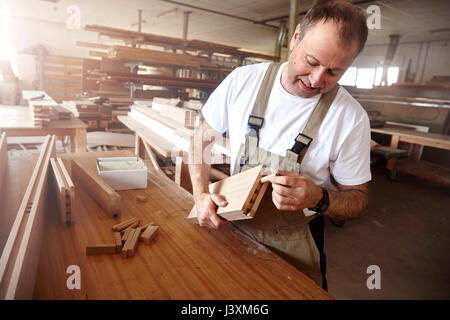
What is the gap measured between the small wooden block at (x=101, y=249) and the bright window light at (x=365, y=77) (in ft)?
46.4

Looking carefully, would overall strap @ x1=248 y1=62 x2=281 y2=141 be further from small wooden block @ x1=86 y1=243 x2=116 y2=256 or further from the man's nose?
small wooden block @ x1=86 y1=243 x2=116 y2=256

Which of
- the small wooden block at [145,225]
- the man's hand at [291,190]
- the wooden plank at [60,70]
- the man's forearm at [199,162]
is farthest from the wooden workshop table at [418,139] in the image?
Answer: the wooden plank at [60,70]

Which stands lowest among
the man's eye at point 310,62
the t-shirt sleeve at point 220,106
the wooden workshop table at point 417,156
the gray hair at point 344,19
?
the wooden workshop table at point 417,156

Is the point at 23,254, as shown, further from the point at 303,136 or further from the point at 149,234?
the point at 303,136

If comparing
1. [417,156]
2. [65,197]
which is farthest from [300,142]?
[417,156]

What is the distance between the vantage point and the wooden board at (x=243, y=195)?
1.08m

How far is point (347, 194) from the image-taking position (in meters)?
1.37

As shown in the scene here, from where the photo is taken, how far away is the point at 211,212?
48.6 inches

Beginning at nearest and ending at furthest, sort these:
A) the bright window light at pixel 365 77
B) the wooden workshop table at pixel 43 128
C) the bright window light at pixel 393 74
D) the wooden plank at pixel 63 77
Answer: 1. the wooden workshop table at pixel 43 128
2. the wooden plank at pixel 63 77
3. the bright window light at pixel 393 74
4. the bright window light at pixel 365 77

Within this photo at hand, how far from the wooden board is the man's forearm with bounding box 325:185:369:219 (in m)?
0.37

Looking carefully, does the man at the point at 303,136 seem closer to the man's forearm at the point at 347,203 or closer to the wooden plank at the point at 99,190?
the man's forearm at the point at 347,203

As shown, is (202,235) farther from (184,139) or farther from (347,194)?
(184,139)

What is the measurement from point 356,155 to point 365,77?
1409 centimetres

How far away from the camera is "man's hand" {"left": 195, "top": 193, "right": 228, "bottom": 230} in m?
1.22
